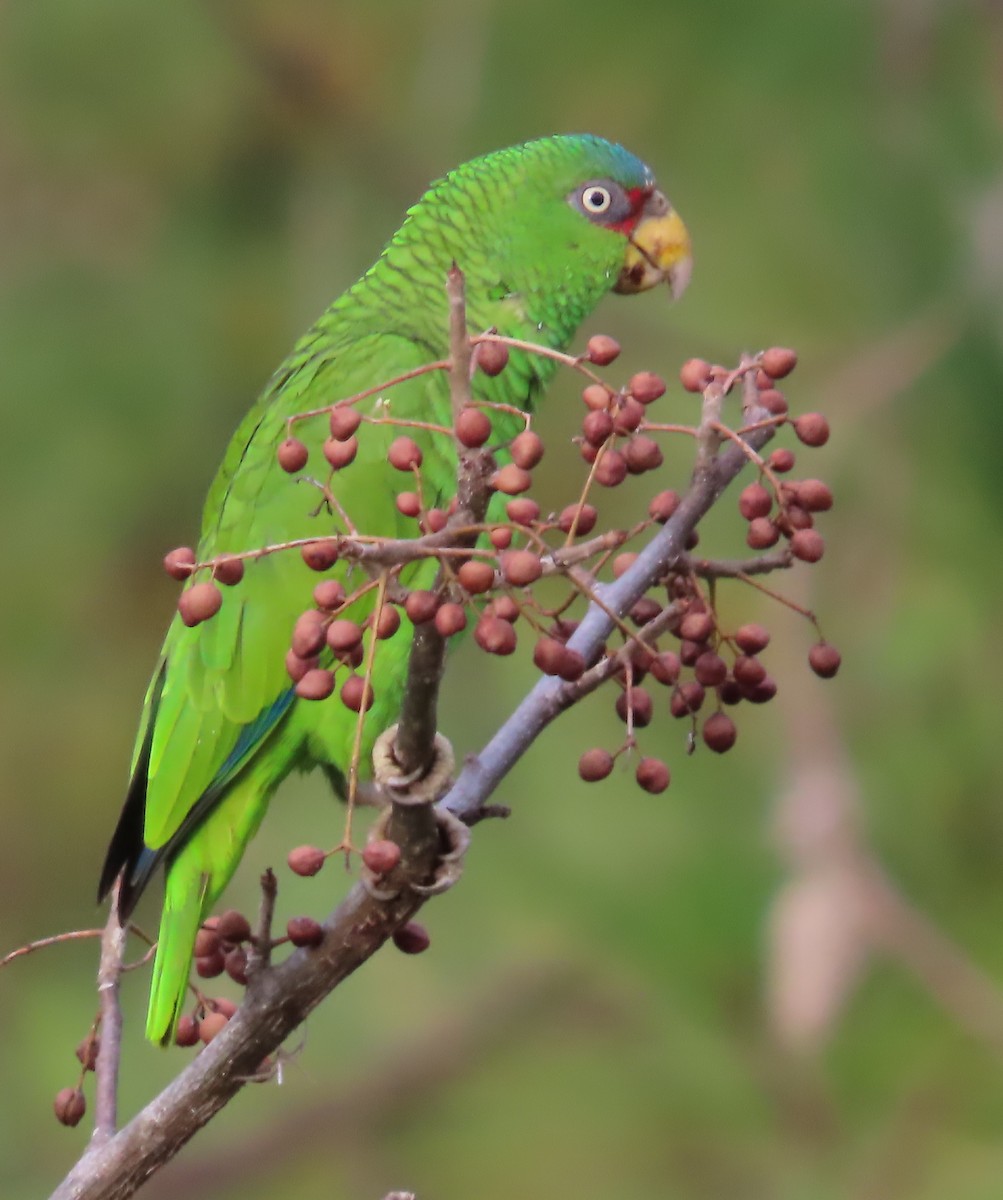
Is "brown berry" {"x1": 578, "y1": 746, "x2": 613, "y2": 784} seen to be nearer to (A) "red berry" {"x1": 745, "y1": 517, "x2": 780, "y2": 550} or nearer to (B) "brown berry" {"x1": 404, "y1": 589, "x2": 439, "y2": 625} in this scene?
(A) "red berry" {"x1": 745, "y1": 517, "x2": 780, "y2": 550}

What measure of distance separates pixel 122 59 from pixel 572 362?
8.43 feet

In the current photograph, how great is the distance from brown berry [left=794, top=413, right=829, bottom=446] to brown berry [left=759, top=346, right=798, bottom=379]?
0.11ft

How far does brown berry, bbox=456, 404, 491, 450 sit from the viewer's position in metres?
0.82

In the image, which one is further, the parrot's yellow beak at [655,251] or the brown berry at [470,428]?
the parrot's yellow beak at [655,251]

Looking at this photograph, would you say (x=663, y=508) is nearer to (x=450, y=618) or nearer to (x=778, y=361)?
(x=778, y=361)

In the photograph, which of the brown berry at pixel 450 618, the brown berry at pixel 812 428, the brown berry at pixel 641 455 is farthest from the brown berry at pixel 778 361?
the brown berry at pixel 450 618

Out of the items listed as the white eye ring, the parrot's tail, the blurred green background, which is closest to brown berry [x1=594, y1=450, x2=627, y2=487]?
the parrot's tail

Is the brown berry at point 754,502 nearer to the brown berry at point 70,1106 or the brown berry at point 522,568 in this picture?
the brown berry at point 522,568

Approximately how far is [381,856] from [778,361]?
0.41 metres

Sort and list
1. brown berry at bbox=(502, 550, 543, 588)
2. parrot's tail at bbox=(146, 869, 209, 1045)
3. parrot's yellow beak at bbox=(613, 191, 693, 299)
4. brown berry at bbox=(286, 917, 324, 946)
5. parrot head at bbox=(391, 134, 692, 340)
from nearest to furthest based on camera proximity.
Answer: brown berry at bbox=(502, 550, 543, 588) → brown berry at bbox=(286, 917, 324, 946) → parrot's tail at bbox=(146, 869, 209, 1045) → parrot head at bbox=(391, 134, 692, 340) → parrot's yellow beak at bbox=(613, 191, 693, 299)

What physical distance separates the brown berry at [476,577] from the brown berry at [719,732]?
0.34 meters

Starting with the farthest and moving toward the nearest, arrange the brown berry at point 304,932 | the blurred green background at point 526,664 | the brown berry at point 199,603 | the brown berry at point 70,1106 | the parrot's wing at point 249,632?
1. the blurred green background at point 526,664
2. the parrot's wing at point 249,632
3. the brown berry at point 70,1106
4. the brown berry at point 304,932
5. the brown berry at point 199,603

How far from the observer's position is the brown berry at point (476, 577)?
83cm

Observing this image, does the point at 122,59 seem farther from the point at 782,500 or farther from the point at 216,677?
the point at 782,500
